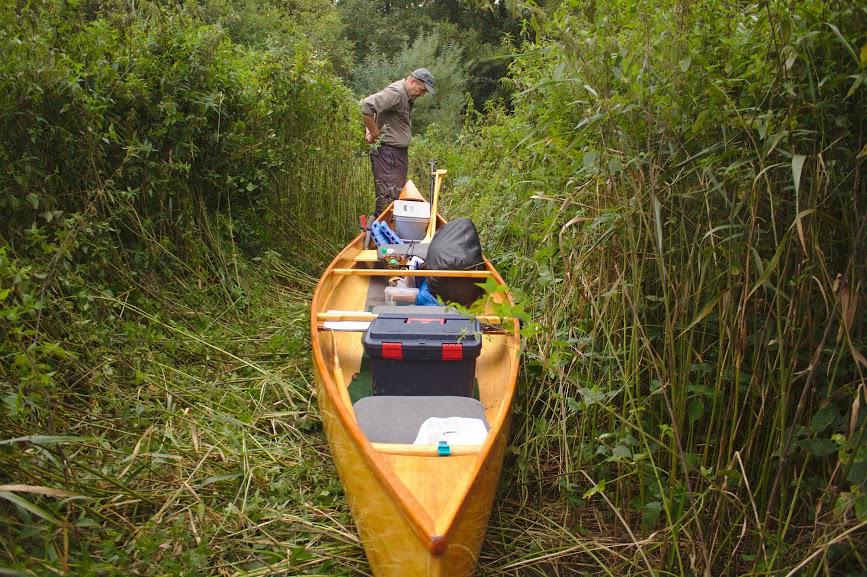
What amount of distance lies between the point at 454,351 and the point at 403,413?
0.38 metres

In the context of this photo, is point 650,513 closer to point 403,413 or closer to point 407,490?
point 407,490

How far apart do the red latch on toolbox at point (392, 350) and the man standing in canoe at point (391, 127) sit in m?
4.03

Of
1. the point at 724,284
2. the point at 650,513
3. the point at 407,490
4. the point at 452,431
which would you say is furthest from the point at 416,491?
the point at 724,284

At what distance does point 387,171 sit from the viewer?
6.93 meters

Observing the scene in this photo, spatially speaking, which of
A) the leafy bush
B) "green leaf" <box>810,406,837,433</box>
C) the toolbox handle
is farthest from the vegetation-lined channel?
the leafy bush

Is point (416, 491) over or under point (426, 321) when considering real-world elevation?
under

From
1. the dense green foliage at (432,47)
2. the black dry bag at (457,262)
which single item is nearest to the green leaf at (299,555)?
the black dry bag at (457,262)

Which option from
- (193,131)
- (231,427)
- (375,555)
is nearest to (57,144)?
(193,131)

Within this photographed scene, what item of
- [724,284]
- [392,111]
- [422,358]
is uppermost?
[392,111]

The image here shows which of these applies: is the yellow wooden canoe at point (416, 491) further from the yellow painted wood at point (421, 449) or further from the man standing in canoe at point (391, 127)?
the man standing in canoe at point (391, 127)

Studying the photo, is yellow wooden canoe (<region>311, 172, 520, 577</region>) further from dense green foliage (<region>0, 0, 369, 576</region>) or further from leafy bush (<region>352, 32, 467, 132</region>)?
leafy bush (<region>352, 32, 467, 132</region>)

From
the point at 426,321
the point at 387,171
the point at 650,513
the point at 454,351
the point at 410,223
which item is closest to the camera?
the point at 650,513

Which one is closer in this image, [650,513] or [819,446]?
[819,446]

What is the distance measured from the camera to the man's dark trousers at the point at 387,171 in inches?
269
